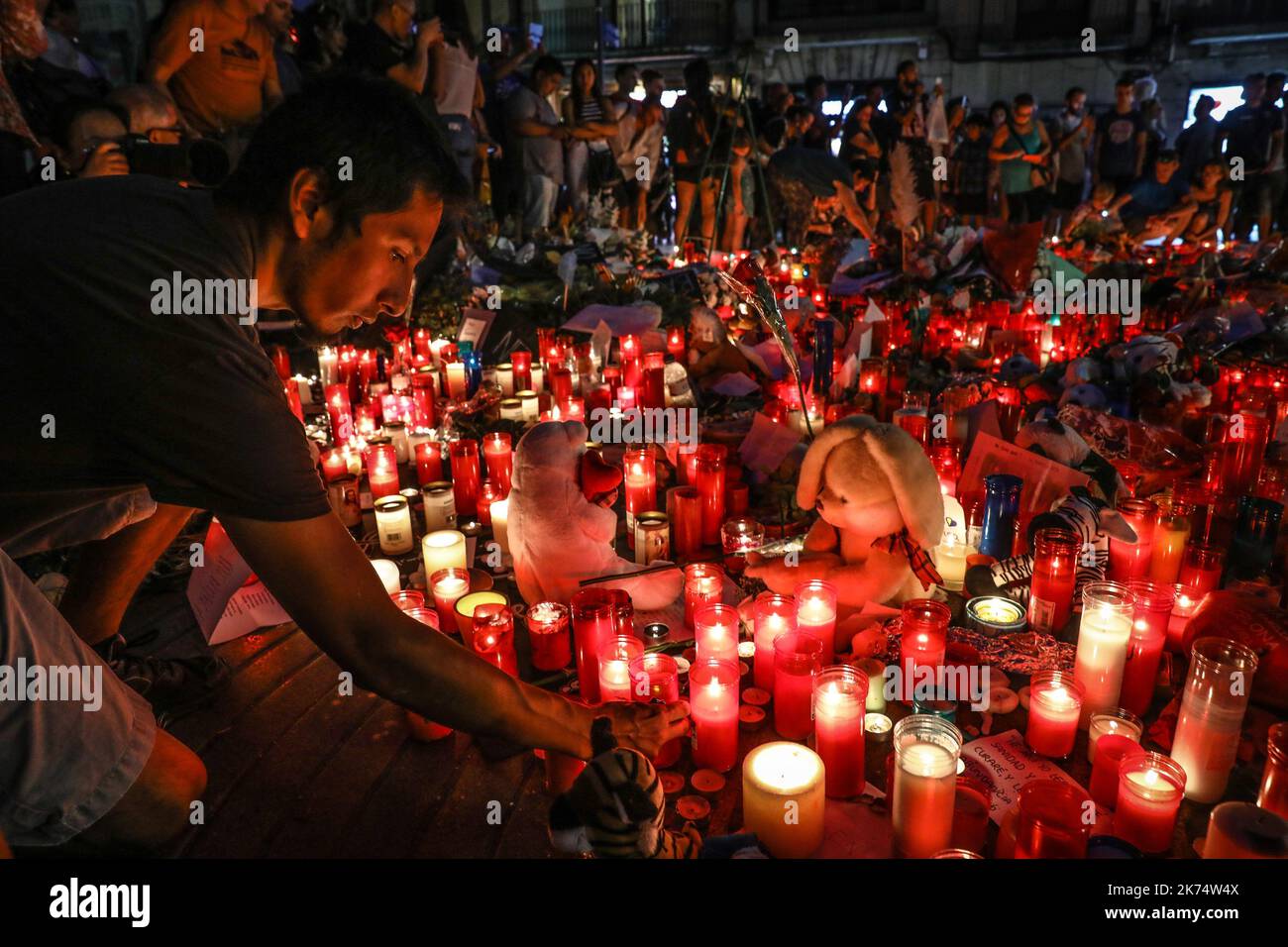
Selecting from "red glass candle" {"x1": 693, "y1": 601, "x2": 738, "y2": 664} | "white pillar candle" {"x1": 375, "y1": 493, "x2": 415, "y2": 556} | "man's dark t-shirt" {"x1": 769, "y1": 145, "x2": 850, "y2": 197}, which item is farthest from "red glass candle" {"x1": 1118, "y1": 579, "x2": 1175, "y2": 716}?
"man's dark t-shirt" {"x1": 769, "y1": 145, "x2": 850, "y2": 197}

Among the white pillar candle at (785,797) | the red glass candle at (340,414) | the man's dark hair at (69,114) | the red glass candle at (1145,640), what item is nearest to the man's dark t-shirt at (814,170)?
the red glass candle at (340,414)

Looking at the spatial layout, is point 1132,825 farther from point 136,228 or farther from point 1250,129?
point 1250,129

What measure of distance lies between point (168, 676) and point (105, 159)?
2463mm

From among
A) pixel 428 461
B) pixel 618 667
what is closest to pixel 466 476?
pixel 428 461

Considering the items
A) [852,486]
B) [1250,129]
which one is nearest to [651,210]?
[1250,129]

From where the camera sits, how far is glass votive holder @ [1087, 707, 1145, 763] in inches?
67.0

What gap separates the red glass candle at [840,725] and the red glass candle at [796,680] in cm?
11

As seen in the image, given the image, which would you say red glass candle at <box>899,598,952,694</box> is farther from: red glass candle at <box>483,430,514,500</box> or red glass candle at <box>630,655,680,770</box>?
red glass candle at <box>483,430,514,500</box>

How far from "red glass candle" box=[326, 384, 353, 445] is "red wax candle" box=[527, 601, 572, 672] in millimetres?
1988

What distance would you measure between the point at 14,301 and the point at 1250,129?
40.3ft

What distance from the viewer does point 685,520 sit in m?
2.91

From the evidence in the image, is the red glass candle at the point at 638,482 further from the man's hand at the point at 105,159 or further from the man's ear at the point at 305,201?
the man's hand at the point at 105,159

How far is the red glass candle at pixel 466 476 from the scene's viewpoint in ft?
11.0

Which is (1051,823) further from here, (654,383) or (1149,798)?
(654,383)
